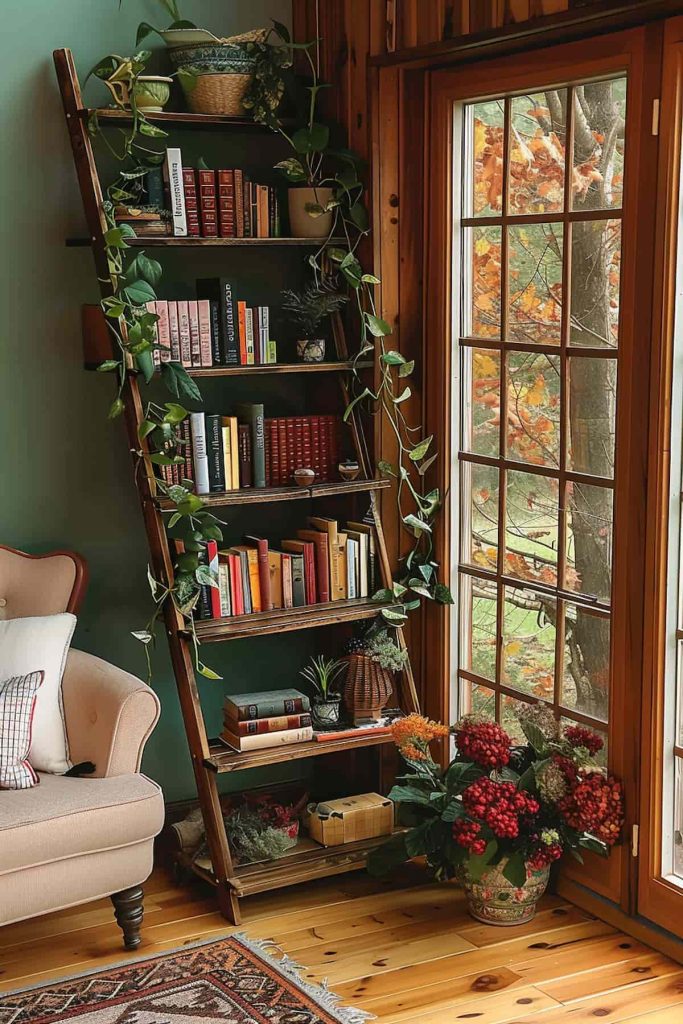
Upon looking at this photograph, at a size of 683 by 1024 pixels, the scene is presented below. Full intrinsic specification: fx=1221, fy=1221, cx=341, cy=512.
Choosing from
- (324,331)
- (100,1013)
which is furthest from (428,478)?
(100,1013)

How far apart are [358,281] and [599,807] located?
1.60 meters

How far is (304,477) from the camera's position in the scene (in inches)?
141

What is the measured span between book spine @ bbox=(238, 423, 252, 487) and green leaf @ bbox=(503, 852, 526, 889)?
1.28 m

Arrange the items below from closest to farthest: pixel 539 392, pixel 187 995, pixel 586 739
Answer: pixel 187 995 → pixel 586 739 → pixel 539 392

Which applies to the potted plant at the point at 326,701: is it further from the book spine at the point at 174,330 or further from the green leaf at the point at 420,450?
the book spine at the point at 174,330

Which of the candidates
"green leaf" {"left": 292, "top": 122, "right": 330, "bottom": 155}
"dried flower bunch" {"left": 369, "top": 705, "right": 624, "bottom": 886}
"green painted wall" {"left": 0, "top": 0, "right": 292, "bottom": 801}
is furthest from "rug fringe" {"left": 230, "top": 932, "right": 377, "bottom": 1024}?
"green leaf" {"left": 292, "top": 122, "right": 330, "bottom": 155}

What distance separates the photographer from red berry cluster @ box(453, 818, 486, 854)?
10.2ft

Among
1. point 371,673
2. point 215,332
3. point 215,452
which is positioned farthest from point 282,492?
point 371,673

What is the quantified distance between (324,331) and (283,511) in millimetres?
605

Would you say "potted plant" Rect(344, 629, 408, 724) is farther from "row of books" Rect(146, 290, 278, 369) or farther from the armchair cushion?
"row of books" Rect(146, 290, 278, 369)

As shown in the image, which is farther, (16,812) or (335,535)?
(335,535)

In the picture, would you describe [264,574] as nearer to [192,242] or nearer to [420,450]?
[420,450]

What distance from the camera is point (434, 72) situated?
353cm

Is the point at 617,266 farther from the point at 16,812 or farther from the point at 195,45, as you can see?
the point at 16,812
